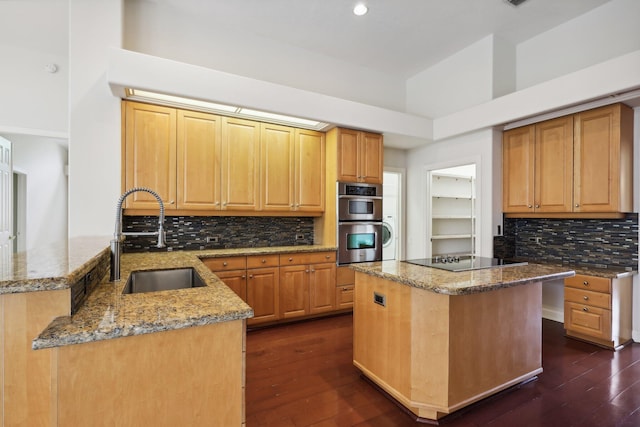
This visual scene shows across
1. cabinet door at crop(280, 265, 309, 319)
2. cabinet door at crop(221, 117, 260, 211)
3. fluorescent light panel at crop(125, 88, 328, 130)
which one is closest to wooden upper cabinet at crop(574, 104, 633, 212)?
A: fluorescent light panel at crop(125, 88, 328, 130)

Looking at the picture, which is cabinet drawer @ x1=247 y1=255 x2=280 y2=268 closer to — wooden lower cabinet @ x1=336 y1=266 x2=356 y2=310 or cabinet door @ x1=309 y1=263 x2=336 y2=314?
cabinet door @ x1=309 y1=263 x2=336 y2=314

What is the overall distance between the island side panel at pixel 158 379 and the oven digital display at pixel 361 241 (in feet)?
9.35

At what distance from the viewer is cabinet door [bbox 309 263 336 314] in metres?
3.80

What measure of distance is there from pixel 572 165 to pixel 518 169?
55 centimetres

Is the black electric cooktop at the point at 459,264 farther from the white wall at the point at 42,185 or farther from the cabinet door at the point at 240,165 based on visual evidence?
the white wall at the point at 42,185

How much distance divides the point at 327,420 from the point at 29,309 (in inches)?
66.1

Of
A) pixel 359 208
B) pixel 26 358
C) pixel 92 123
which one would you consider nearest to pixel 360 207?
pixel 359 208

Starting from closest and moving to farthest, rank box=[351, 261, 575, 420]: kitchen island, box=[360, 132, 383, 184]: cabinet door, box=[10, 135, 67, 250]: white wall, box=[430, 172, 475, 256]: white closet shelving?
box=[351, 261, 575, 420]: kitchen island → box=[360, 132, 383, 184]: cabinet door → box=[10, 135, 67, 250]: white wall → box=[430, 172, 475, 256]: white closet shelving

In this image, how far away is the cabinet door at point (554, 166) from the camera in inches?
133

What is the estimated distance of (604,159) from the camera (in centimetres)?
313

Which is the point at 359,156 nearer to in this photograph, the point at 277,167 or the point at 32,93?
the point at 277,167

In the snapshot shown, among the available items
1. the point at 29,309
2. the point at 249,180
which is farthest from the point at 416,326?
the point at 249,180

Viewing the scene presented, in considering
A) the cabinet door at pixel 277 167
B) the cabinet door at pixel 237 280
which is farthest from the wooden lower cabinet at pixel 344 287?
the cabinet door at pixel 237 280

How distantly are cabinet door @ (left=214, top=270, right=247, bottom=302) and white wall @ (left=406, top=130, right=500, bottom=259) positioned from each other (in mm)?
2884
